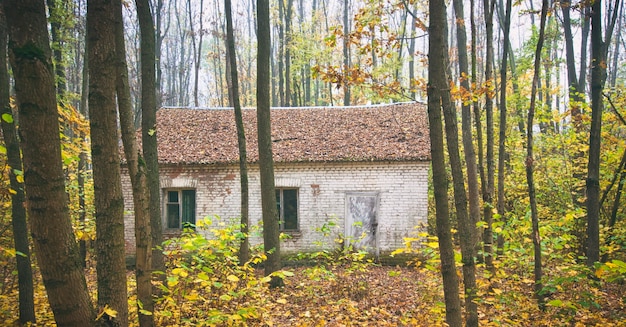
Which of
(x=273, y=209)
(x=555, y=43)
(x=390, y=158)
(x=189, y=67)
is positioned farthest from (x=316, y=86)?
(x=273, y=209)

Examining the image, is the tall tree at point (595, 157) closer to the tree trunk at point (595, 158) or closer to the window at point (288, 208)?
the tree trunk at point (595, 158)

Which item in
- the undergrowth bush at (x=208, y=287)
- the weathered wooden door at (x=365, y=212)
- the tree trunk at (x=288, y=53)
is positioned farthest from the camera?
the tree trunk at (x=288, y=53)

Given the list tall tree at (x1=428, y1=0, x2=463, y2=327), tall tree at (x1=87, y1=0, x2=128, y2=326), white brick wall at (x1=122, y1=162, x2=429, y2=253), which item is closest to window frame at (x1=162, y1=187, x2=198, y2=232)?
white brick wall at (x1=122, y1=162, x2=429, y2=253)

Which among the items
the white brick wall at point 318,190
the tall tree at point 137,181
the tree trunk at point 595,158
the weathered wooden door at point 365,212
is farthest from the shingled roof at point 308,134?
the tall tree at point 137,181

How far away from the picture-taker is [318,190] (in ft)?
39.7

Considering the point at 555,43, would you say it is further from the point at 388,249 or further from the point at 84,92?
the point at 84,92

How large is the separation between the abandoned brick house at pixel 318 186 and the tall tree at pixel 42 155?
9.39m

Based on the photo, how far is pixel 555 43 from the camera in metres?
21.8

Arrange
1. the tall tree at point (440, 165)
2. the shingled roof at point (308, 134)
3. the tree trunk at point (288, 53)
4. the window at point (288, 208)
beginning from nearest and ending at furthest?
the tall tree at point (440, 165) → the shingled roof at point (308, 134) → the window at point (288, 208) → the tree trunk at point (288, 53)

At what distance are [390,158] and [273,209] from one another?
5.21 metres

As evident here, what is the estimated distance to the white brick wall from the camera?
11.8 metres

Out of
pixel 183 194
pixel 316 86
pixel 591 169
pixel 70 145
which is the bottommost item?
pixel 183 194

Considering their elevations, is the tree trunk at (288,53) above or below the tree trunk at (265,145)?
above

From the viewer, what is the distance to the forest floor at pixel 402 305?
4933 millimetres
